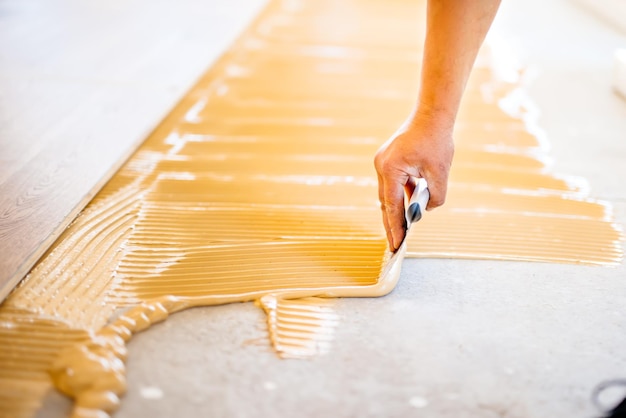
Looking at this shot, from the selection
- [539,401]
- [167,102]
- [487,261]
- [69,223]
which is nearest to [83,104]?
[167,102]

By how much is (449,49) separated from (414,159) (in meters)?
0.26

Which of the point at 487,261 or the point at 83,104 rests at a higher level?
the point at 83,104

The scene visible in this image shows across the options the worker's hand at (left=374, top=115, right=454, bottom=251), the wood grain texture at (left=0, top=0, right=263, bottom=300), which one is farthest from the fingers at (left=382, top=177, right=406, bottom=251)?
the wood grain texture at (left=0, top=0, right=263, bottom=300)

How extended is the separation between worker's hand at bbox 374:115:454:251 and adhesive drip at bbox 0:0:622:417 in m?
0.19

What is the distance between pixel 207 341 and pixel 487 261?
776 millimetres

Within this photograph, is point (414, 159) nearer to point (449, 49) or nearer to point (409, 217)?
point (409, 217)

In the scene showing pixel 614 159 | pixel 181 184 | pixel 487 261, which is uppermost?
pixel 181 184

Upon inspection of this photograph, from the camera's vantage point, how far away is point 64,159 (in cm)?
215

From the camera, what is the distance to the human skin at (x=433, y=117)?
57.0 inches

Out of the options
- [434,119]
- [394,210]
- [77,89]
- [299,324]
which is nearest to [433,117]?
[434,119]

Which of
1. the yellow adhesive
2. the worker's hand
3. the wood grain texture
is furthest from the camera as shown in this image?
the wood grain texture

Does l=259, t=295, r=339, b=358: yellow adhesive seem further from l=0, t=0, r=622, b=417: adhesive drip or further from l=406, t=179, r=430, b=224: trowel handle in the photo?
l=406, t=179, r=430, b=224: trowel handle

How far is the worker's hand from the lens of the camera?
149 centimetres

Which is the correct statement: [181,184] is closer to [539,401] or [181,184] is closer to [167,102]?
[167,102]
